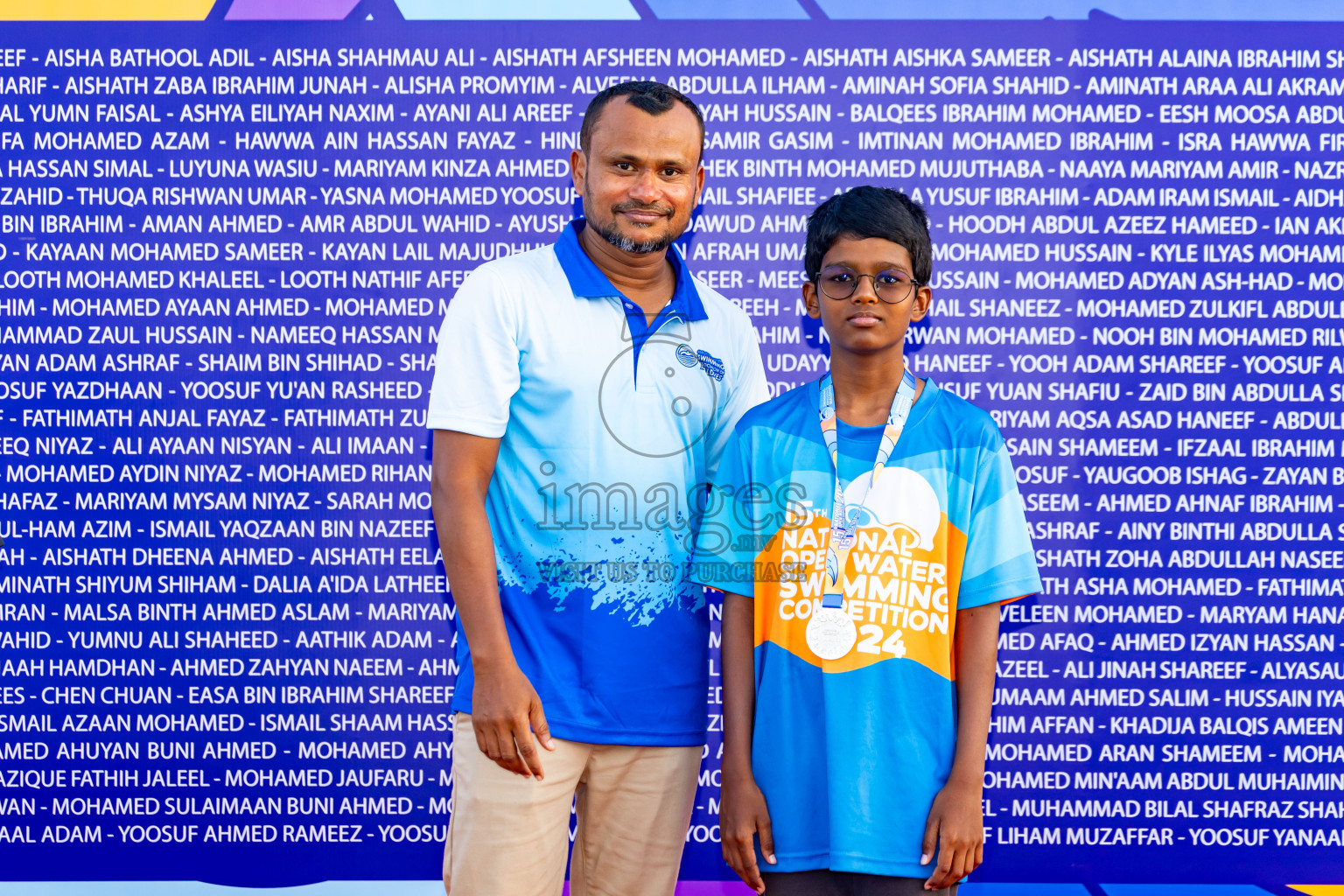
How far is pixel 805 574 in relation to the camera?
1712 mm

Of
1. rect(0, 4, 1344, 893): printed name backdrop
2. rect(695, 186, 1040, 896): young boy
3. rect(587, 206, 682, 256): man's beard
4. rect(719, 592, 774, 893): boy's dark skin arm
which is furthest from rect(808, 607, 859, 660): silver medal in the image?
rect(0, 4, 1344, 893): printed name backdrop

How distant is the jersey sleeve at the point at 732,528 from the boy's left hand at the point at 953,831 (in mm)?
515

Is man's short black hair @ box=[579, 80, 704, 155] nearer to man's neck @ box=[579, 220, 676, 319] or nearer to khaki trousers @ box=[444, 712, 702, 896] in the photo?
man's neck @ box=[579, 220, 676, 319]

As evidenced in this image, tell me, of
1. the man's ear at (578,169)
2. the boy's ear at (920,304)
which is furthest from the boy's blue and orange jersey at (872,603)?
the man's ear at (578,169)

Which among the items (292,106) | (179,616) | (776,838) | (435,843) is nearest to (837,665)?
(776,838)

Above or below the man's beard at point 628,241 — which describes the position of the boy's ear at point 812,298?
below

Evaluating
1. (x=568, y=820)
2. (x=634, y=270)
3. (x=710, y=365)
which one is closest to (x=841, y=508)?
(x=710, y=365)

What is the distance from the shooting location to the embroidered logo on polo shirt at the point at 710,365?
6.31ft

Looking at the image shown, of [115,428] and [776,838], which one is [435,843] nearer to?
[776,838]

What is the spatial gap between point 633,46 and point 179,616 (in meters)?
2.09

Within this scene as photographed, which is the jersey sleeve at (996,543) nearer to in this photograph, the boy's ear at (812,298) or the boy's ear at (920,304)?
the boy's ear at (920,304)

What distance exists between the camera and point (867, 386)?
179cm

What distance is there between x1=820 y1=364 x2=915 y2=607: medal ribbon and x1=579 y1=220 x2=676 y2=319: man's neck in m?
0.47

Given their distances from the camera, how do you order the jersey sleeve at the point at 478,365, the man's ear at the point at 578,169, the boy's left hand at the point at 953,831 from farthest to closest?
the man's ear at the point at 578,169 → the jersey sleeve at the point at 478,365 → the boy's left hand at the point at 953,831
